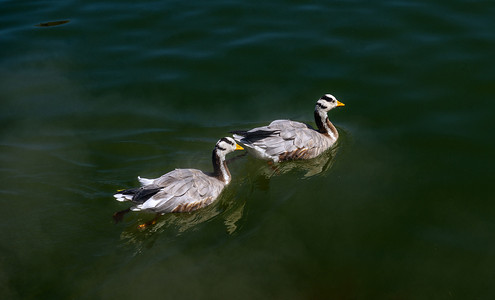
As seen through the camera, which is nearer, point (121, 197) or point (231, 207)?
point (121, 197)

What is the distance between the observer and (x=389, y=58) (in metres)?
14.1

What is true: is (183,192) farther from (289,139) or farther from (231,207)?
(289,139)

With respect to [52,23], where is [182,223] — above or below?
below

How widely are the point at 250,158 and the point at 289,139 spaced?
1194 mm

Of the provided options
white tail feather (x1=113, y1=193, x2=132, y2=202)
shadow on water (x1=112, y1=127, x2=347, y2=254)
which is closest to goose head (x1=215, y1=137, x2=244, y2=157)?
shadow on water (x1=112, y1=127, x2=347, y2=254)

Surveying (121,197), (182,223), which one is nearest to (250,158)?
(182,223)

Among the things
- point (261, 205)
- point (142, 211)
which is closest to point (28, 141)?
point (142, 211)

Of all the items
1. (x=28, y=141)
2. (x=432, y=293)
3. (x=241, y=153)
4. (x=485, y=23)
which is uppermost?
(x=485, y=23)

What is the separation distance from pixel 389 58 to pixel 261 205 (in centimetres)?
659

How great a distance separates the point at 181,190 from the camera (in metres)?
9.84

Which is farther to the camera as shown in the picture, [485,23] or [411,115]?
[485,23]

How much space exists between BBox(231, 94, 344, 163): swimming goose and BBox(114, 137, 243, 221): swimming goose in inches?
25.3

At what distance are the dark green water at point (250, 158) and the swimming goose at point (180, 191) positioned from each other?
0.32m

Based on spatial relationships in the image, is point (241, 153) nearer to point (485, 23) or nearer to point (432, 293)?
point (432, 293)
